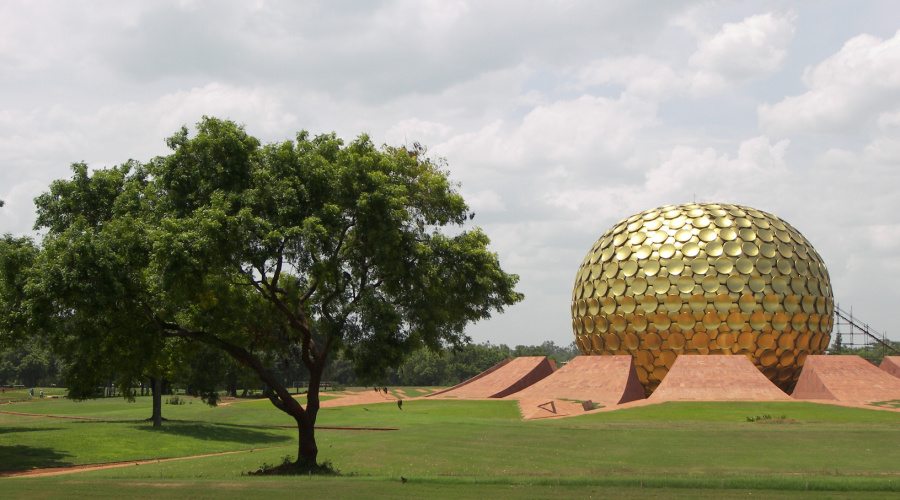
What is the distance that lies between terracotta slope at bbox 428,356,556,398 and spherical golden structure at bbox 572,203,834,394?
184 inches

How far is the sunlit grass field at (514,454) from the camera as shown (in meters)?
13.1

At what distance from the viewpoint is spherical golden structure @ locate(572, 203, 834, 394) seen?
36000 millimetres

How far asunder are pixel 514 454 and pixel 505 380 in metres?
23.0

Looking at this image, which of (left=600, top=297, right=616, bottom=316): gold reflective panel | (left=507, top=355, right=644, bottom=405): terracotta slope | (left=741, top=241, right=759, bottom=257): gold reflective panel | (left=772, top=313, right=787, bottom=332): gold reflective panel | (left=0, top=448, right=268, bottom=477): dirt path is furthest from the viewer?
(left=600, top=297, right=616, bottom=316): gold reflective panel

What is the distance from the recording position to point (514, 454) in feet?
61.4

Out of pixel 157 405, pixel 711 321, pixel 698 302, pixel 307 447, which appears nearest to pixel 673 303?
pixel 698 302

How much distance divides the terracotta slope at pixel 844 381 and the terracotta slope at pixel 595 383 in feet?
25.4

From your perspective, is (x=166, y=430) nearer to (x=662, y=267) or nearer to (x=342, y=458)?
(x=342, y=458)

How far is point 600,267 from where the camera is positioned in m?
40.0

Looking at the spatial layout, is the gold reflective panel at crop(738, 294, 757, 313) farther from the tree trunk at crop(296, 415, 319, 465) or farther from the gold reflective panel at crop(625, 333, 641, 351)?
the tree trunk at crop(296, 415, 319, 465)

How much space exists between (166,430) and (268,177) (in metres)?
16.2

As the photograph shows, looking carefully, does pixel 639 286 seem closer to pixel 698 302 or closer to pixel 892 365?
pixel 698 302

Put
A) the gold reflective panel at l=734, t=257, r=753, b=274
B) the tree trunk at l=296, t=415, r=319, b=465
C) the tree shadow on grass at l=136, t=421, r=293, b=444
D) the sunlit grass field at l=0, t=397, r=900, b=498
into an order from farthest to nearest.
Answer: the gold reflective panel at l=734, t=257, r=753, b=274 < the tree shadow on grass at l=136, t=421, r=293, b=444 < the tree trunk at l=296, t=415, r=319, b=465 < the sunlit grass field at l=0, t=397, r=900, b=498

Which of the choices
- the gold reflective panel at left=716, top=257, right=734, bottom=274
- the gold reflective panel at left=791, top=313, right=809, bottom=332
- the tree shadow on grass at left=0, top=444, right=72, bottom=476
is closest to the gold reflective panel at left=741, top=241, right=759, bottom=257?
the gold reflective panel at left=716, top=257, right=734, bottom=274
